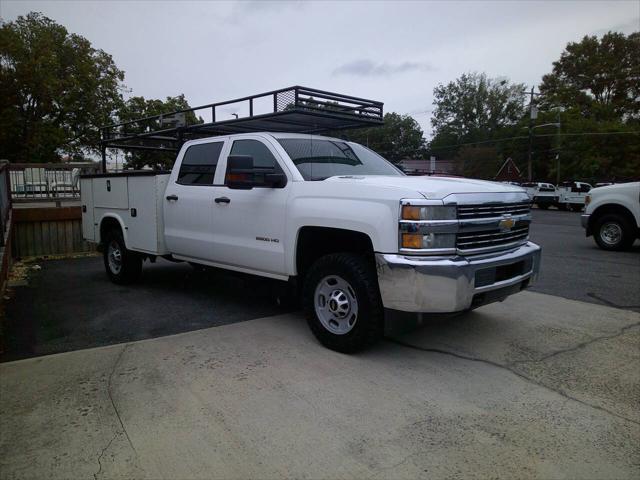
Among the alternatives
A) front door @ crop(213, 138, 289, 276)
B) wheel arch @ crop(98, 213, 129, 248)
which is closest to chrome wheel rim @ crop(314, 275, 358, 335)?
front door @ crop(213, 138, 289, 276)

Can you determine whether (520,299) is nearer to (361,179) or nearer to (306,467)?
(361,179)

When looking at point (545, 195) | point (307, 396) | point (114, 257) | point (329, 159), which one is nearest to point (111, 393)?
point (307, 396)

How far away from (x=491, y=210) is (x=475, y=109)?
71.0 m

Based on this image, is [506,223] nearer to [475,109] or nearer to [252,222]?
[252,222]

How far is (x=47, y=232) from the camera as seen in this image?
9.98 m

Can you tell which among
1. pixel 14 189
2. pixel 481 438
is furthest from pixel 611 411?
pixel 14 189

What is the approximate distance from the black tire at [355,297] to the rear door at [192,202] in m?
1.67

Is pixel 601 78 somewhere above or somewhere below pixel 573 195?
above

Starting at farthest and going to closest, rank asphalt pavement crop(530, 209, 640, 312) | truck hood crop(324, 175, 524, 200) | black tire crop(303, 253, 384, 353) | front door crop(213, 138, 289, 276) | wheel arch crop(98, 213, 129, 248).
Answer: wheel arch crop(98, 213, 129, 248)
asphalt pavement crop(530, 209, 640, 312)
front door crop(213, 138, 289, 276)
black tire crop(303, 253, 384, 353)
truck hood crop(324, 175, 524, 200)

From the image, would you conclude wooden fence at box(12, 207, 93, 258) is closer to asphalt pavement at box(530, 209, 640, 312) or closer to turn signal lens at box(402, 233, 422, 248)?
turn signal lens at box(402, 233, 422, 248)

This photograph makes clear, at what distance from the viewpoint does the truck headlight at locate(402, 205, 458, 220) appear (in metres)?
3.63

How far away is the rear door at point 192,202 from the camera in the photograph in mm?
5519

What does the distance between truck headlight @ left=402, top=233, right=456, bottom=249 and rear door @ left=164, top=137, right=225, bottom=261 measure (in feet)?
8.43

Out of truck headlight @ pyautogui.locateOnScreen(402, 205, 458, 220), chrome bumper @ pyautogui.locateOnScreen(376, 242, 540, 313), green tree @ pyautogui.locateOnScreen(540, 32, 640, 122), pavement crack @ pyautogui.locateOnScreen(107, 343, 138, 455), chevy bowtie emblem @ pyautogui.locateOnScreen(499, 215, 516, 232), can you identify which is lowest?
pavement crack @ pyautogui.locateOnScreen(107, 343, 138, 455)
